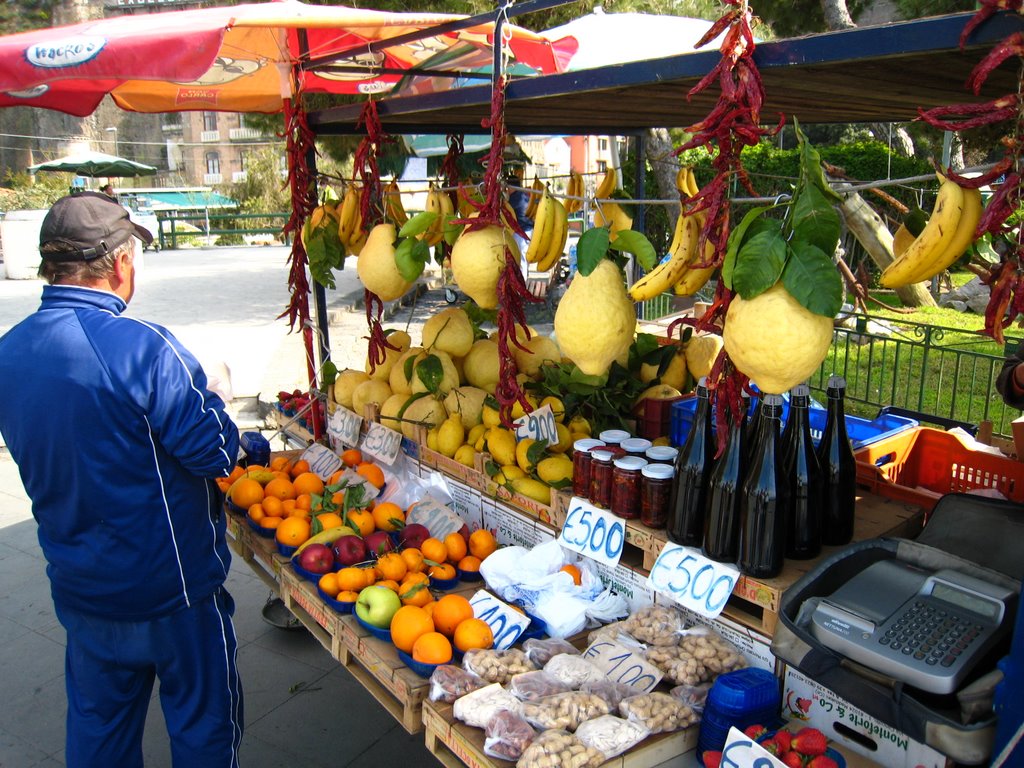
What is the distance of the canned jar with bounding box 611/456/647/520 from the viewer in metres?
2.02

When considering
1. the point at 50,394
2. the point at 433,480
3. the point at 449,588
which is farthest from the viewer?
the point at 433,480

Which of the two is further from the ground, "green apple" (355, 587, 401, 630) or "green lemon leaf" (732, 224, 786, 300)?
"green lemon leaf" (732, 224, 786, 300)

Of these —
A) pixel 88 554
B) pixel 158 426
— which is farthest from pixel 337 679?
pixel 158 426

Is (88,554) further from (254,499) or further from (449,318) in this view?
(449,318)

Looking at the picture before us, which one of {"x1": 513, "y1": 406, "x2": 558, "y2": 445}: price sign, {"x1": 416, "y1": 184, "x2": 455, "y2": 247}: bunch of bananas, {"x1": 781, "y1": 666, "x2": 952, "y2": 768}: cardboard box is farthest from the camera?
{"x1": 416, "y1": 184, "x2": 455, "y2": 247}: bunch of bananas

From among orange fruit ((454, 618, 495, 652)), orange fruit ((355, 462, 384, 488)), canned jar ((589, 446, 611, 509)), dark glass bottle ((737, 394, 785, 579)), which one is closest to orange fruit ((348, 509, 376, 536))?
orange fruit ((355, 462, 384, 488))

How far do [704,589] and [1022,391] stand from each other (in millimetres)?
1196

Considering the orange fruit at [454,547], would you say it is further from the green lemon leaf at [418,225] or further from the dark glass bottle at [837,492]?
the dark glass bottle at [837,492]

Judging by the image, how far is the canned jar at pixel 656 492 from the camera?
6.44 ft

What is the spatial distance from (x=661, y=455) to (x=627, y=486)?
5.0 inches

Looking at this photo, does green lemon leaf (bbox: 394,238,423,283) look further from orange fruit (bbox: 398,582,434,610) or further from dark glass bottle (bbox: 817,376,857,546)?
dark glass bottle (bbox: 817,376,857,546)

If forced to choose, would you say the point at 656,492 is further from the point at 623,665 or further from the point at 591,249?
the point at 591,249

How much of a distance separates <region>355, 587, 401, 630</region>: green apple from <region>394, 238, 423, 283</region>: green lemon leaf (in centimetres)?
105

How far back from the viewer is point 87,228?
205 centimetres
